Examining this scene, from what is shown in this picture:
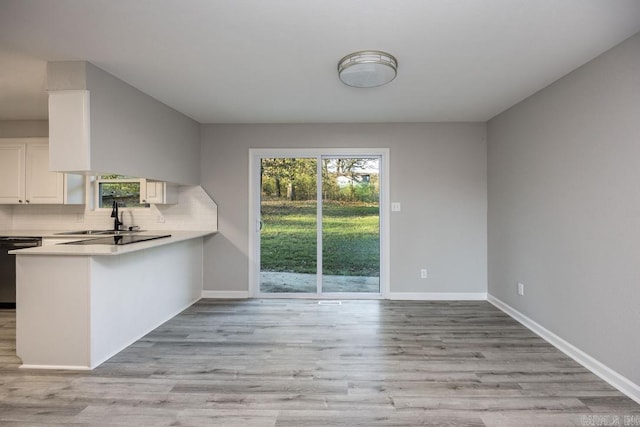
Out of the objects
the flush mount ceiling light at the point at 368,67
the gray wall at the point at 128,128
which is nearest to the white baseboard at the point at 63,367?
the gray wall at the point at 128,128

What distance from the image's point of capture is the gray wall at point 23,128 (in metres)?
4.23

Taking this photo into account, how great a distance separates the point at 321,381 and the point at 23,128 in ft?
16.8

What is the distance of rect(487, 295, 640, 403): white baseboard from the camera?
2078 millimetres

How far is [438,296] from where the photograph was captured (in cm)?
422

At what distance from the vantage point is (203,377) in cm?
231

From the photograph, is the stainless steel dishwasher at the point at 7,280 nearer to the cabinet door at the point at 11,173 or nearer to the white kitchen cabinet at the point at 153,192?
the cabinet door at the point at 11,173

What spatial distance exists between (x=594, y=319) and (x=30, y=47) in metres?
4.70

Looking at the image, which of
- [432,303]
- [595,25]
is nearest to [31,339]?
[432,303]

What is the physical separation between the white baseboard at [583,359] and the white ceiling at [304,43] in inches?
91.9

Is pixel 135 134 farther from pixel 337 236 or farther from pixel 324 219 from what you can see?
pixel 337 236

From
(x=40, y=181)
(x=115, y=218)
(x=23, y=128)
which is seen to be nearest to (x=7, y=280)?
(x=40, y=181)

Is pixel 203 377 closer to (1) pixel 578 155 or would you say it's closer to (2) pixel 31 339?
(2) pixel 31 339

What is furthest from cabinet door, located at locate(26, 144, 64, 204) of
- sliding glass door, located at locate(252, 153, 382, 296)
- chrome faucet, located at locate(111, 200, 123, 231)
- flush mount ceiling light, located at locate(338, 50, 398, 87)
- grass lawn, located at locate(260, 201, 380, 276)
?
flush mount ceiling light, located at locate(338, 50, 398, 87)

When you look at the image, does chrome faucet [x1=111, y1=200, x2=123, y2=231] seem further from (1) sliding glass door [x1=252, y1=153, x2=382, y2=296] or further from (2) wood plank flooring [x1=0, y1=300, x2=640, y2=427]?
(1) sliding glass door [x1=252, y1=153, x2=382, y2=296]
